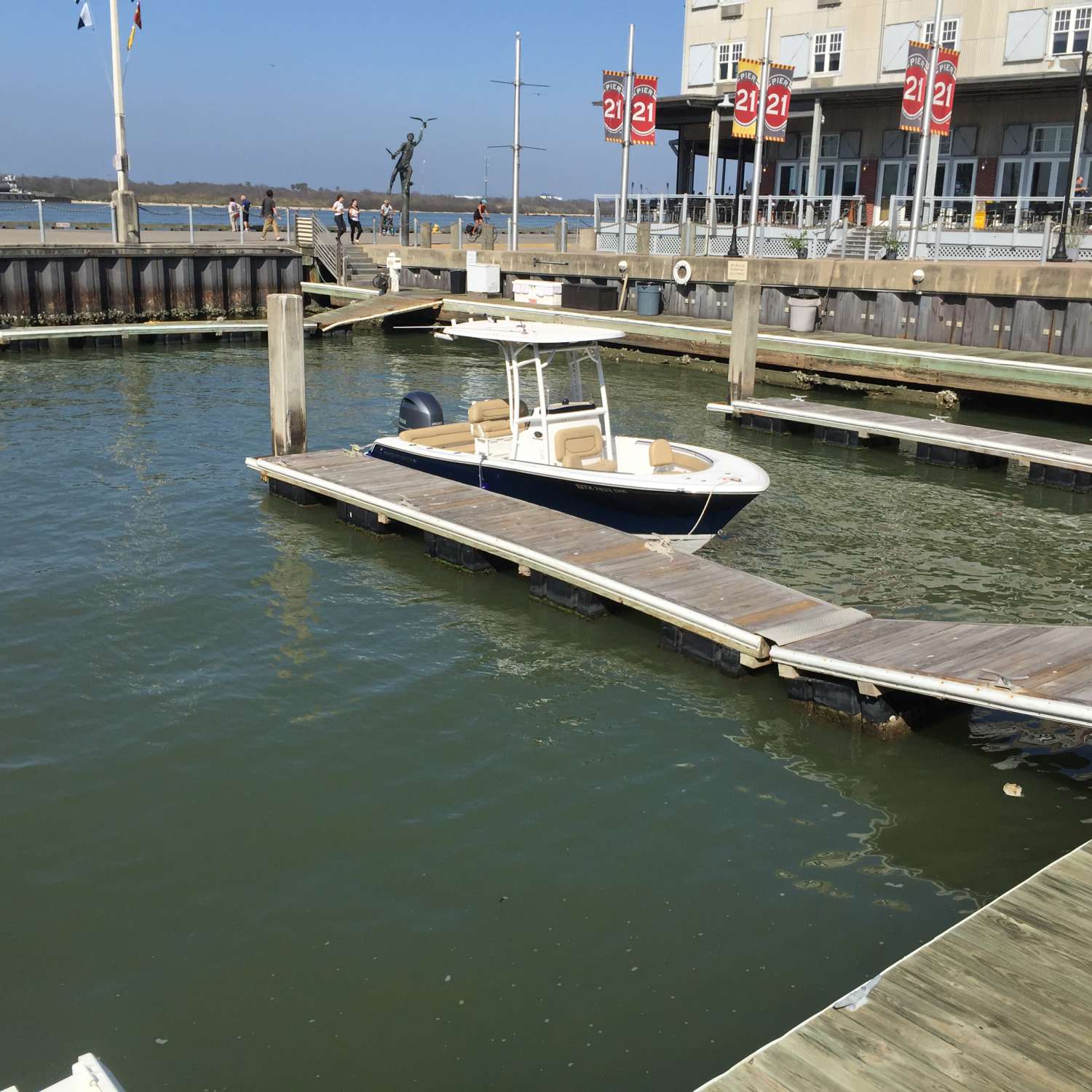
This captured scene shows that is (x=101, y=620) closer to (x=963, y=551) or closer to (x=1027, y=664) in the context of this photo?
(x=1027, y=664)

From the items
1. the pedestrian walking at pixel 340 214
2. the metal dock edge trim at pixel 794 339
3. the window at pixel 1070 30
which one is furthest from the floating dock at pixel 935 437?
the window at pixel 1070 30

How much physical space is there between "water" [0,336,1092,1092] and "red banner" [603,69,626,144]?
2665cm

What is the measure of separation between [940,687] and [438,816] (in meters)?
3.94

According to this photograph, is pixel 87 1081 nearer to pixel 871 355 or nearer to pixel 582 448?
pixel 582 448

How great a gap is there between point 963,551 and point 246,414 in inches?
570

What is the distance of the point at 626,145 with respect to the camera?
126 feet

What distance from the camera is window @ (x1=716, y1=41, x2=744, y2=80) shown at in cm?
4756

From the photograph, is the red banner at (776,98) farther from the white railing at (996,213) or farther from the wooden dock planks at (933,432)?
the wooden dock planks at (933,432)

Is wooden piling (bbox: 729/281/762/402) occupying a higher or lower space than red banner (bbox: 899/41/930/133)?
lower

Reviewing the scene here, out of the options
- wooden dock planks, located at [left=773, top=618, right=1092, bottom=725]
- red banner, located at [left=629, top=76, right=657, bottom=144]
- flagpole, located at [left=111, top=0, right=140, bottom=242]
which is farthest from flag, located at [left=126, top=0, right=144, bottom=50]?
wooden dock planks, located at [left=773, top=618, right=1092, bottom=725]

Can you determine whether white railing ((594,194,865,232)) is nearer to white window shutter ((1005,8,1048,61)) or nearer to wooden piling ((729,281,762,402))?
white window shutter ((1005,8,1048,61))

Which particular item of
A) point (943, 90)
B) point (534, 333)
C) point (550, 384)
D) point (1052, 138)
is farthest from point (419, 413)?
point (1052, 138)

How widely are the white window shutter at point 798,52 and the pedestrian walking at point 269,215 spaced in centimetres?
2095

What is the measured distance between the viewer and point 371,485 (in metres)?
A: 15.2
